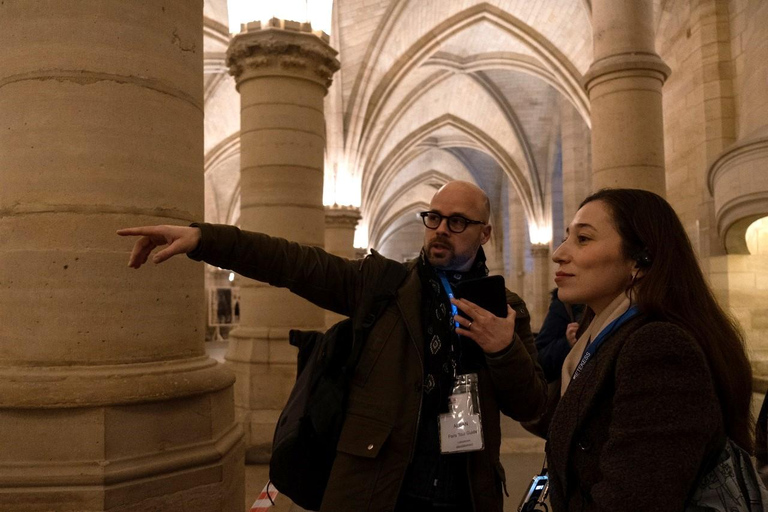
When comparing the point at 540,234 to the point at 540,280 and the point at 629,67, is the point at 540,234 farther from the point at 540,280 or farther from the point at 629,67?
the point at 629,67

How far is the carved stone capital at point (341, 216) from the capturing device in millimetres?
14898

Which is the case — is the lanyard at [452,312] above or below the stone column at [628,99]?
below

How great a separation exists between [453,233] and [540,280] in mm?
19458

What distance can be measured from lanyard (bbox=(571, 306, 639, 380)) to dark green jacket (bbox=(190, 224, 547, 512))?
1.26 ft

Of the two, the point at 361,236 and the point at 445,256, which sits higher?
the point at 361,236

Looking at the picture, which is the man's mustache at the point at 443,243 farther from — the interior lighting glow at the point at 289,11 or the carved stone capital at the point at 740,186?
the carved stone capital at the point at 740,186

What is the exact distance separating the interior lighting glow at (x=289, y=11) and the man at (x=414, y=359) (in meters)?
4.75

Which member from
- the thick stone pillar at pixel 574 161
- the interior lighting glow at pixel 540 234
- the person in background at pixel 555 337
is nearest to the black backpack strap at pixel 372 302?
the person in background at pixel 555 337

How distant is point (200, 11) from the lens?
8.79ft

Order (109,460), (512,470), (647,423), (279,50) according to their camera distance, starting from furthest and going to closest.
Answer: (279,50)
(512,470)
(109,460)
(647,423)

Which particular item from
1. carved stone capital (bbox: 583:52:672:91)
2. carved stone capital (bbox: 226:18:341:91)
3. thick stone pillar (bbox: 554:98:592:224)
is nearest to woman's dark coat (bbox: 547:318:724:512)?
carved stone capital (bbox: 226:18:341:91)

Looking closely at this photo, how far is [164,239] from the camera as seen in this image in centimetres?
164

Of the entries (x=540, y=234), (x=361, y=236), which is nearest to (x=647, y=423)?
(x=540, y=234)

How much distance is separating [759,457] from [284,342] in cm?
473
